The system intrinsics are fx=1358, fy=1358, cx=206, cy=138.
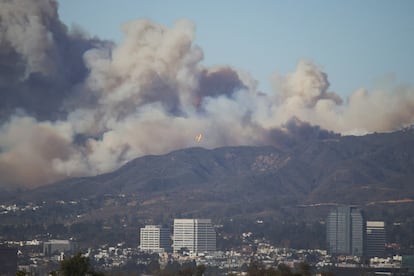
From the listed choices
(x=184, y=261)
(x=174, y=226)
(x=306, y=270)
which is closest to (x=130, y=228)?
(x=174, y=226)

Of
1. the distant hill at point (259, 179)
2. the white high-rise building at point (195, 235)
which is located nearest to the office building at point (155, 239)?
the white high-rise building at point (195, 235)

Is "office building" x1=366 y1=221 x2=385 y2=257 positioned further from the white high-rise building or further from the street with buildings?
the white high-rise building

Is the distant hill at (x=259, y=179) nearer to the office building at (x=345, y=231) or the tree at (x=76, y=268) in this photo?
the office building at (x=345, y=231)

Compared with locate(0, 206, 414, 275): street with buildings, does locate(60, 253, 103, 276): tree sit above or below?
below

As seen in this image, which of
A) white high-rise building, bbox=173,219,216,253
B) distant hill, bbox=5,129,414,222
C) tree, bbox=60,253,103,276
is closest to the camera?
tree, bbox=60,253,103,276

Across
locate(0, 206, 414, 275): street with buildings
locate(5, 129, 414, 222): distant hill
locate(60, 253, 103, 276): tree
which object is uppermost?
locate(5, 129, 414, 222): distant hill

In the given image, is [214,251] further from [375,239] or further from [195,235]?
[375,239]

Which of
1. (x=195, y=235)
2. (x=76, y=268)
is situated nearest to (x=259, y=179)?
(x=195, y=235)

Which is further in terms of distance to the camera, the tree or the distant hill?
the distant hill

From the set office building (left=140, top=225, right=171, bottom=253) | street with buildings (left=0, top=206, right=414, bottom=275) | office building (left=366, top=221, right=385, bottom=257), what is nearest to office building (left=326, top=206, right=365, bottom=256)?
street with buildings (left=0, top=206, right=414, bottom=275)
